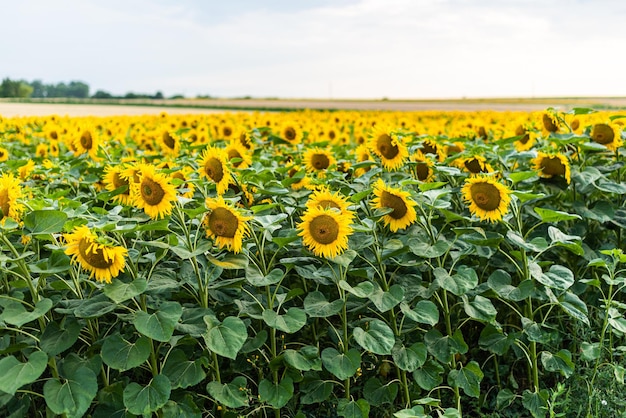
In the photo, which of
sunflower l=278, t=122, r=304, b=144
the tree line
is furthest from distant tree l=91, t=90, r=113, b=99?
sunflower l=278, t=122, r=304, b=144

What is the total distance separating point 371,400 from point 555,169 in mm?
1857

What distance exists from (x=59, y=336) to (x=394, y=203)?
60.7 inches

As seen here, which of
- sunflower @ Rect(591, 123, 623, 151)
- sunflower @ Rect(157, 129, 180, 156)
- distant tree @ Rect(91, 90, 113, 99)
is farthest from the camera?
distant tree @ Rect(91, 90, 113, 99)

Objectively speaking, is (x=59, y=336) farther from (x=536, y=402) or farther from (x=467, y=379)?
(x=536, y=402)

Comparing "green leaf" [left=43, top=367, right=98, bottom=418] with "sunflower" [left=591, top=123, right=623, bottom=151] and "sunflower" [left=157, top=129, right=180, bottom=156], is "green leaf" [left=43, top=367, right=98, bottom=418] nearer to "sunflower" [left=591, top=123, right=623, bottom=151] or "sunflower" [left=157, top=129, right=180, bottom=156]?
"sunflower" [left=157, top=129, right=180, bottom=156]

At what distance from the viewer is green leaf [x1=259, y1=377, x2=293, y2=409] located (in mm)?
2809

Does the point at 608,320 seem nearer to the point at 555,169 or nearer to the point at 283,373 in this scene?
the point at 555,169

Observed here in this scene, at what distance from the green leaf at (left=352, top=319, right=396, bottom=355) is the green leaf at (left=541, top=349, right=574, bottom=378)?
94 centimetres

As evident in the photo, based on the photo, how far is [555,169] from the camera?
4035mm

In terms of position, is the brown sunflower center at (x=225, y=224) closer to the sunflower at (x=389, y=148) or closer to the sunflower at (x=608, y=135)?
the sunflower at (x=389, y=148)

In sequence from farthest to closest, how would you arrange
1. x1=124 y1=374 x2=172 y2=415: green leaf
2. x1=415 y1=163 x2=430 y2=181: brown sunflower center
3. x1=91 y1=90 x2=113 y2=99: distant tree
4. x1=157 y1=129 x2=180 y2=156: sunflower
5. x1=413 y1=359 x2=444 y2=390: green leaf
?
x1=91 y1=90 x2=113 y2=99: distant tree
x1=157 y1=129 x2=180 y2=156: sunflower
x1=415 y1=163 x2=430 y2=181: brown sunflower center
x1=413 y1=359 x2=444 y2=390: green leaf
x1=124 y1=374 x2=172 y2=415: green leaf

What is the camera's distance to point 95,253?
8.09 feet

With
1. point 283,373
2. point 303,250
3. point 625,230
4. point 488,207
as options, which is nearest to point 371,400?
point 283,373

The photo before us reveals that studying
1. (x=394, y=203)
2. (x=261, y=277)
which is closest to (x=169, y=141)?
(x=394, y=203)
